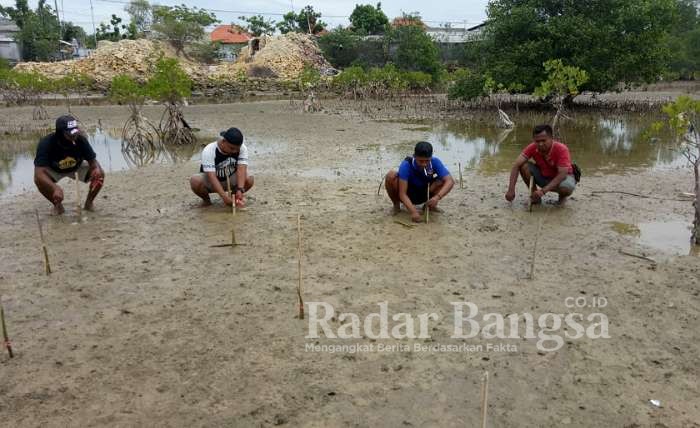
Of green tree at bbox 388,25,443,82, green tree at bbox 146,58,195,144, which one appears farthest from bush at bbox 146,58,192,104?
green tree at bbox 388,25,443,82

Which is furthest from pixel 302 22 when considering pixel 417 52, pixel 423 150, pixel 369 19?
pixel 423 150

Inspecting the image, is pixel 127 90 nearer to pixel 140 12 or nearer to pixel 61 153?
pixel 61 153

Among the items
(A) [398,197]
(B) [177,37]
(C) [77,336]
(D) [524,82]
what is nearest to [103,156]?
(A) [398,197]

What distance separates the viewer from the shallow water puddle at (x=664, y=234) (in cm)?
527

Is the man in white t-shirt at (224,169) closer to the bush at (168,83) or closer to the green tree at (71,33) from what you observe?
the bush at (168,83)

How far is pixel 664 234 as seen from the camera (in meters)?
5.74

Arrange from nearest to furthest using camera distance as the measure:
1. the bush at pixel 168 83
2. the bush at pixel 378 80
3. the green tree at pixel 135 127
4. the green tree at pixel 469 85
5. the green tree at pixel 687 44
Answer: the green tree at pixel 135 127 → the bush at pixel 168 83 → the green tree at pixel 469 85 → the bush at pixel 378 80 → the green tree at pixel 687 44

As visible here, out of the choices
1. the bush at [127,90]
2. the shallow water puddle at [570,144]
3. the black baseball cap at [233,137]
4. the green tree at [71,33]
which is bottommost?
the shallow water puddle at [570,144]

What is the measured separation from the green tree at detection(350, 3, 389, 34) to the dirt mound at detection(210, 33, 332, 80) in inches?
329

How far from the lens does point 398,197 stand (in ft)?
20.8

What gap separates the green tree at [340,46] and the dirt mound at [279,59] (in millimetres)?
908

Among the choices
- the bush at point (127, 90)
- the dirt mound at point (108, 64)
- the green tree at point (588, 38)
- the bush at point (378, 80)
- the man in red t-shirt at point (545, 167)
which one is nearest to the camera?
the man in red t-shirt at point (545, 167)

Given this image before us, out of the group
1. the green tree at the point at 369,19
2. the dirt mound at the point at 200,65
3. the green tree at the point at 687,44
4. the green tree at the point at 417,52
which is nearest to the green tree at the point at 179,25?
the dirt mound at the point at 200,65

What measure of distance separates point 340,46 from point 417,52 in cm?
1077
